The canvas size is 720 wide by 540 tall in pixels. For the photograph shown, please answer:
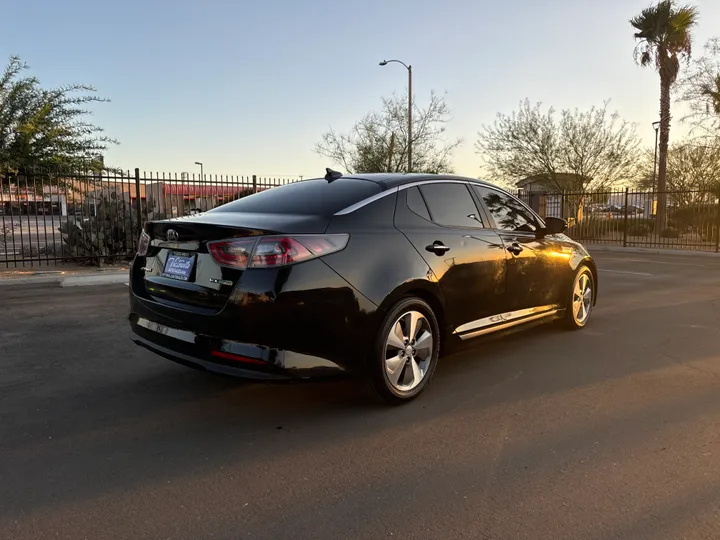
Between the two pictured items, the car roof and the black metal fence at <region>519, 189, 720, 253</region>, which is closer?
the car roof

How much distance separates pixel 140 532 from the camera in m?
2.46

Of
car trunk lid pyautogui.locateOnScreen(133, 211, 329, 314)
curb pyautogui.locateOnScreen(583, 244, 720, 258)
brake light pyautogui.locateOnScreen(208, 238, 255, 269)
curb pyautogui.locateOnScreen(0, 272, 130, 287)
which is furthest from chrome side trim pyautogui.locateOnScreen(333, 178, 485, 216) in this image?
curb pyautogui.locateOnScreen(583, 244, 720, 258)

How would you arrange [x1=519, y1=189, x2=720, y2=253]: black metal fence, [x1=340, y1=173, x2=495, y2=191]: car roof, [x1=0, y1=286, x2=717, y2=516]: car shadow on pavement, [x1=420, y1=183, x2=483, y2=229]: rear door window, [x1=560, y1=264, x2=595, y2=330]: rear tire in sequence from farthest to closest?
[x1=519, y1=189, x2=720, y2=253]: black metal fence < [x1=560, y1=264, x2=595, y2=330]: rear tire < [x1=420, y1=183, x2=483, y2=229]: rear door window < [x1=340, y1=173, x2=495, y2=191]: car roof < [x1=0, y1=286, x2=717, y2=516]: car shadow on pavement

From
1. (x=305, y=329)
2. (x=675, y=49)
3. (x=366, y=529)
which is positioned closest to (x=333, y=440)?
(x=305, y=329)

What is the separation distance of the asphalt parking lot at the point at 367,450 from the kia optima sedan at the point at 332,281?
0.43 meters

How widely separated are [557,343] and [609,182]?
2146cm

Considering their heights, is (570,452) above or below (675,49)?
below

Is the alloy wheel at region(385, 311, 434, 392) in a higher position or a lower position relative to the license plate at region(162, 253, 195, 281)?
lower

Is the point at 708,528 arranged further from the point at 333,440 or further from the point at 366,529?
the point at 333,440

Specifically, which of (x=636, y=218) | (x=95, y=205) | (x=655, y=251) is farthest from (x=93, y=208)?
(x=636, y=218)

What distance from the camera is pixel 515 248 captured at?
5031 mm

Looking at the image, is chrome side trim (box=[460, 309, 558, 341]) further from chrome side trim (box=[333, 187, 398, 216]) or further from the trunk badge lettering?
the trunk badge lettering

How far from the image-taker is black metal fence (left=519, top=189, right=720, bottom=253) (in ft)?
66.5

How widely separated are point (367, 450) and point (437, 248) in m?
1.60
